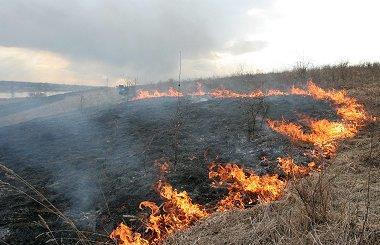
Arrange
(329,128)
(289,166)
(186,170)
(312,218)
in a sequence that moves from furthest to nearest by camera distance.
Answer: (329,128), (186,170), (289,166), (312,218)

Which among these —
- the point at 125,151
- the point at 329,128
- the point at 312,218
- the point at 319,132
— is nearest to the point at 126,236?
the point at 312,218

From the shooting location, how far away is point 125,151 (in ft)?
26.4

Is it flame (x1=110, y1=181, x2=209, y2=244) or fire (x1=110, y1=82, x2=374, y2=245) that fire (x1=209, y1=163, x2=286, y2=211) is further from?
flame (x1=110, y1=181, x2=209, y2=244)

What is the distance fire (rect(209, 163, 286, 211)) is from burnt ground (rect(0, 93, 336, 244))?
0.22 m

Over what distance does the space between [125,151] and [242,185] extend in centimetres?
281

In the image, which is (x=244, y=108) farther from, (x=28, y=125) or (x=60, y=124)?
(x=28, y=125)

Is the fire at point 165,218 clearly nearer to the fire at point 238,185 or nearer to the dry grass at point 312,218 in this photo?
the fire at point 238,185

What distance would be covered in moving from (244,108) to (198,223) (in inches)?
193

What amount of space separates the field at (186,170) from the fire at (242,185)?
188 millimetres

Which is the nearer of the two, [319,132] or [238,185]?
[238,185]

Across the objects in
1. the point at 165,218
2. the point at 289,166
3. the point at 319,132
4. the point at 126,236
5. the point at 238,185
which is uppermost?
the point at 319,132

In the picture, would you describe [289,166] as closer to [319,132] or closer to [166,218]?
[319,132]

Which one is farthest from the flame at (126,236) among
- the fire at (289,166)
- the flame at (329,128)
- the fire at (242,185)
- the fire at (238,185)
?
the flame at (329,128)

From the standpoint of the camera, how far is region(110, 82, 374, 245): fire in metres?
5.33
